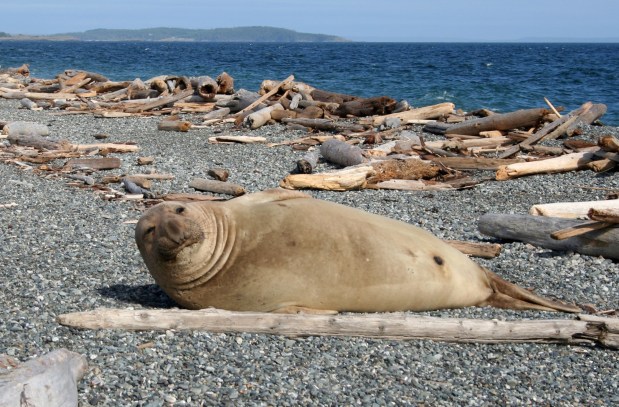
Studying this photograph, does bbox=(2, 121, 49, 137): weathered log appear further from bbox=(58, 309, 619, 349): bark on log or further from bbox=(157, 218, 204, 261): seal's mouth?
bbox=(58, 309, 619, 349): bark on log

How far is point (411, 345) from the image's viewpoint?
5.57 metres

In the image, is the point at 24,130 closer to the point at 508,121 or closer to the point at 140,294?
the point at 508,121

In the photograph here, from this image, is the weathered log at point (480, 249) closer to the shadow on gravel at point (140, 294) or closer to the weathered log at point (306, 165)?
the shadow on gravel at point (140, 294)

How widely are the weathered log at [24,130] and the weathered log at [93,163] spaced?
252 cm

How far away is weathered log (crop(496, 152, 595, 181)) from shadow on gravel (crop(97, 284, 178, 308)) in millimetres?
7389

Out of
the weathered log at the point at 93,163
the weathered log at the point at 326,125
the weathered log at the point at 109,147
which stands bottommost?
the weathered log at the point at 109,147

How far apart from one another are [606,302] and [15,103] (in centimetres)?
2067

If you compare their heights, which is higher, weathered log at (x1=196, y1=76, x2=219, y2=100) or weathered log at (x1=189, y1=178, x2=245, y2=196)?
weathered log at (x1=196, y1=76, x2=219, y2=100)

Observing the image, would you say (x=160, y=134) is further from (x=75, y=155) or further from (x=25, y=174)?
(x=25, y=174)

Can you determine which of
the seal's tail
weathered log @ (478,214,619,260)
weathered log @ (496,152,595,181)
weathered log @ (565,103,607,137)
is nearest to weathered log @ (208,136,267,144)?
weathered log @ (496,152,595,181)

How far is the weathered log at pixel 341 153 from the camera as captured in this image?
13305 millimetres

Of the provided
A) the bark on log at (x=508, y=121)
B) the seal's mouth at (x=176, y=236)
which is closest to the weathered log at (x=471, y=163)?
the bark on log at (x=508, y=121)

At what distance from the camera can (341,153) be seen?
13.5m

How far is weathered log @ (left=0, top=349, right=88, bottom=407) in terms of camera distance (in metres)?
3.79
